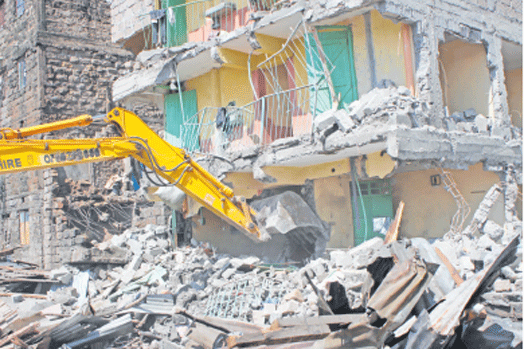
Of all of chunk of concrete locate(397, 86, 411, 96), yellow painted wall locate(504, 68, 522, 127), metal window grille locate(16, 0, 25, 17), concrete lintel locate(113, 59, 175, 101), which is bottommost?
chunk of concrete locate(397, 86, 411, 96)

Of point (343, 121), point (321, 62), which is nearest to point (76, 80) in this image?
point (321, 62)

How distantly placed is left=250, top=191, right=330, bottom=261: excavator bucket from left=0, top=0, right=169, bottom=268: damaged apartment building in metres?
6.83

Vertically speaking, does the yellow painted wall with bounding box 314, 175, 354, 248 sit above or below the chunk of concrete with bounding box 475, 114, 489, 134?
below

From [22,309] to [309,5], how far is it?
333 inches

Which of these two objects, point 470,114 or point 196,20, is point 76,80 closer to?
point 196,20

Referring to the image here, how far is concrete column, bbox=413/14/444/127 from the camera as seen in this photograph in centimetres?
911

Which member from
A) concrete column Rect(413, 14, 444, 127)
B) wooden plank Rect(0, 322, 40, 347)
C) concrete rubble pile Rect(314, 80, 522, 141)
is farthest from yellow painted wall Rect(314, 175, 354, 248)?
wooden plank Rect(0, 322, 40, 347)

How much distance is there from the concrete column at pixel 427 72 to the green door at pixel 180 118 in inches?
239

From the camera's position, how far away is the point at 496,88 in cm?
1059

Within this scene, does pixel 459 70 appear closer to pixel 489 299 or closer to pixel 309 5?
pixel 309 5

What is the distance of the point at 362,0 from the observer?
8.65 metres

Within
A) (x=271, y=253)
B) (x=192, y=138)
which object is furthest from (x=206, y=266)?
(x=192, y=138)

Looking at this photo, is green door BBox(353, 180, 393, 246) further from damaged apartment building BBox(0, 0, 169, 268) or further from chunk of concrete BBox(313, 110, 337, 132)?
damaged apartment building BBox(0, 0, 169, 268)

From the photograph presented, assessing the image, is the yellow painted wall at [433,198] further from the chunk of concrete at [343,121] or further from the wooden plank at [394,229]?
the chunk of concrete at [343,121]
